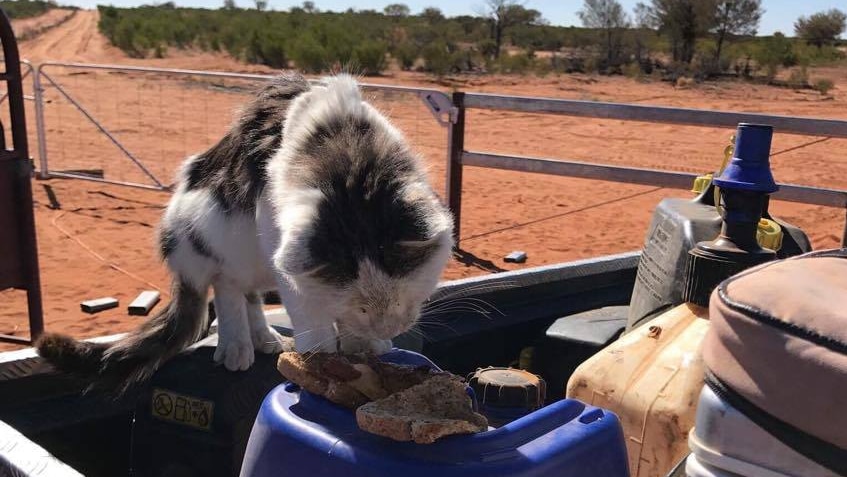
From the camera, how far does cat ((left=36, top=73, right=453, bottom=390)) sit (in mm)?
2035

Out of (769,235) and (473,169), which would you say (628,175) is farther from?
(473,169)

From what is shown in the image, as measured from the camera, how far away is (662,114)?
607 centimetres

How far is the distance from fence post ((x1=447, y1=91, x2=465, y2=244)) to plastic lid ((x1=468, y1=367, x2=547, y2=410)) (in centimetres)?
533

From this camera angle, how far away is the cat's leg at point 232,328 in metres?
2.66

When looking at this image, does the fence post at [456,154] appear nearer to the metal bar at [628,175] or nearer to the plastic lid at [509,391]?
the metal bar at [628,175]

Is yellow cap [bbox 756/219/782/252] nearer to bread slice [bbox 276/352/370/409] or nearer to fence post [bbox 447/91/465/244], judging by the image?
bread slice [bbox 276/352/370/409]

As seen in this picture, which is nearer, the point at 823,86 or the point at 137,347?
the point at 137,347

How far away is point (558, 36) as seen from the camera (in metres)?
41.9

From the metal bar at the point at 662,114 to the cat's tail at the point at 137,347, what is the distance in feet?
12.3

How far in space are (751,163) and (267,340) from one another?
1.89 metres

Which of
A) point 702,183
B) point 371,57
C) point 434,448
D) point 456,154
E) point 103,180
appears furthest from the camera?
point 371,57

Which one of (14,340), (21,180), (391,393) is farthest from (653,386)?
(14,340)

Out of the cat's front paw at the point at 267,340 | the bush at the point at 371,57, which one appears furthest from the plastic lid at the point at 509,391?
the bush at the point at 371,57

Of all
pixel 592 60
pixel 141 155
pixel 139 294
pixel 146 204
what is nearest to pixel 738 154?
pixel 139 294
